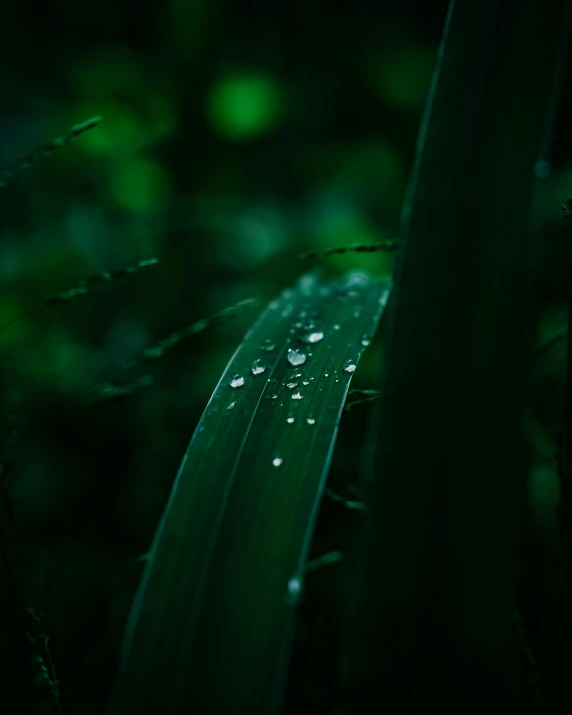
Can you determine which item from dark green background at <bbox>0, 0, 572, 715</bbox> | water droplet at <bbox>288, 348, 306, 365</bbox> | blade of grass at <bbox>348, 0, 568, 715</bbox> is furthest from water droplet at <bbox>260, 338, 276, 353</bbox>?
dark green background at <bbox>0, 0, 572, 715</bbox>

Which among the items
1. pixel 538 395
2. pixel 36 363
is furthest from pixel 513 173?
pixel 36 363

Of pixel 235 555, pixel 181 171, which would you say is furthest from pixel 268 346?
pixel 181 171

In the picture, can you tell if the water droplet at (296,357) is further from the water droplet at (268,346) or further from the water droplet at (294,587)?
the water droplet at (294,587)

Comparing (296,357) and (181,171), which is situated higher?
(181,171)

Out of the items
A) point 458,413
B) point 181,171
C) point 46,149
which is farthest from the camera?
point 181,171

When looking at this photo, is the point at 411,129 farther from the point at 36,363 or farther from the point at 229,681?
the point at 229,681

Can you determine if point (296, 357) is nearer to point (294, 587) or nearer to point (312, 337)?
point (312, 337)

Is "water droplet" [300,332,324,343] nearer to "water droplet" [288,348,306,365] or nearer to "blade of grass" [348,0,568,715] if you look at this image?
"water droplet" [288,348,306,365]
